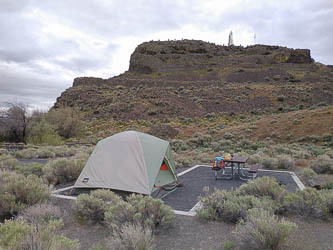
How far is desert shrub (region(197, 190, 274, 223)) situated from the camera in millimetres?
5094

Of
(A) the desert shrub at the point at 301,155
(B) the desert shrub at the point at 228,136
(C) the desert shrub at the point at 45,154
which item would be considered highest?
(B) the desert shrub at the point at 228,136

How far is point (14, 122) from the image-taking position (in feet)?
72.9

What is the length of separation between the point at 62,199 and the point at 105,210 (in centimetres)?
231

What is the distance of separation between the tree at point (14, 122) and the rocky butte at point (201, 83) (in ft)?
56.8

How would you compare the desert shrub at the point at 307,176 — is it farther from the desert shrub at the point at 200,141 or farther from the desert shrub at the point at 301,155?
the desert shrub at the point at 200,141

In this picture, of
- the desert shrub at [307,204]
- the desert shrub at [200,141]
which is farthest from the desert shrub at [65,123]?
the desert shrub at [307,204]

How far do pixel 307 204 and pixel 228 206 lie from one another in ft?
5.41

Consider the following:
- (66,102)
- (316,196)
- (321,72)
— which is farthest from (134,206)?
(321,72)

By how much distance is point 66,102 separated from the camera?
51.4 meters

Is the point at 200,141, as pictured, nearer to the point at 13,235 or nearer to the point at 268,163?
the point at 268,163

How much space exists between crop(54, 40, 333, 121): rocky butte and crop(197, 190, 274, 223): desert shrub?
3369 cm

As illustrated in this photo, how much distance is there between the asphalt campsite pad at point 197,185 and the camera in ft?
22.5

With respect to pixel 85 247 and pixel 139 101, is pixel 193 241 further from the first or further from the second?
pixel 139 101

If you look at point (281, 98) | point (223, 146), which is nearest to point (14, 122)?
point (223, 146)
